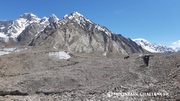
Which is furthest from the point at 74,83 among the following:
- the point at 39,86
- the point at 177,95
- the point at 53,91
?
the point at 177,95

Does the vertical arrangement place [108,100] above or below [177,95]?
below

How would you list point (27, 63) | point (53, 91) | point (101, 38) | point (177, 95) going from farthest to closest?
point (101, 38)
point (27, 63)
point (53, 91)
point (177, 95)

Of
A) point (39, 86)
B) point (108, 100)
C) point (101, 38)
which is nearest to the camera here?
point (108, 100)

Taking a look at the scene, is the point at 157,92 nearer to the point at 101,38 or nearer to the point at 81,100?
the point at 81,100

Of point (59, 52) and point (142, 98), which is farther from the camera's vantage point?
point (59, 52)

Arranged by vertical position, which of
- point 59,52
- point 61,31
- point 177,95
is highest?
point 61,31

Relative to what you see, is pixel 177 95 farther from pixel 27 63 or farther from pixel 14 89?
pixel 27 63

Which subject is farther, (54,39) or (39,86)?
(54,39)

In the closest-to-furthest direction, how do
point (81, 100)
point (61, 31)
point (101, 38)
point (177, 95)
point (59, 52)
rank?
1. point (177, 95)
2. point (81, 100)
3. point (59, 52)
4. point (61, 31)
5. point (101, 38)

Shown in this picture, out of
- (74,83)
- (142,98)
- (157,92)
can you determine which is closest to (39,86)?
(74,83)
